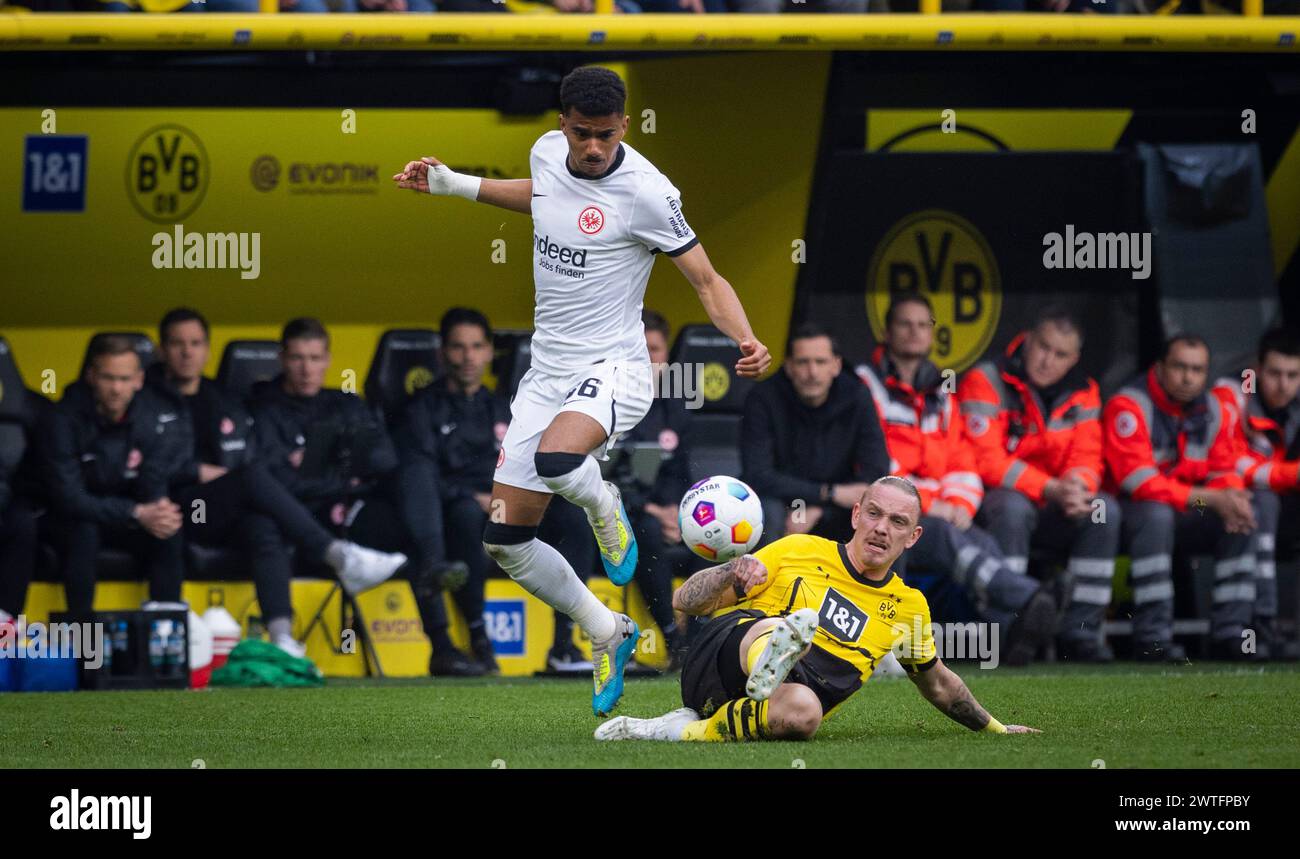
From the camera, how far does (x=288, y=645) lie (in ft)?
28.2

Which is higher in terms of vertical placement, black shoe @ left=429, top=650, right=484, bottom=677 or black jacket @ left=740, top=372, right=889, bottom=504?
black jacket @ left=740, top=372, right=889, bottom=504

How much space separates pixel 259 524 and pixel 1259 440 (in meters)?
4.72

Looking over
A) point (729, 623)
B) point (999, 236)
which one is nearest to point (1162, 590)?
point (999, 236)

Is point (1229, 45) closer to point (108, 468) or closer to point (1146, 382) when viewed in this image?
point (1146, 382)

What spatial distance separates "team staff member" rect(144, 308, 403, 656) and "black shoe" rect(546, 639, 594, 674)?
81 centimetres

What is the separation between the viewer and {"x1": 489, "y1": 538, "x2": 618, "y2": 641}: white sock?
6.42 metres

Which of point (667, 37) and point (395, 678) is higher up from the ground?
point (667, 37)

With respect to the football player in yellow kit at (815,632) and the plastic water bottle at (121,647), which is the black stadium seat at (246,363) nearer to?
the plastic water bottle at (121,647)

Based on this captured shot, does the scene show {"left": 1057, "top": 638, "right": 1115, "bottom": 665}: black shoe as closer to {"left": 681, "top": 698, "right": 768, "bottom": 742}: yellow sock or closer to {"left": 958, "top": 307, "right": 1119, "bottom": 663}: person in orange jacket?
{"left": 958, "top": 307, "right": 1119, "bottom": 663}: person in orange jacket

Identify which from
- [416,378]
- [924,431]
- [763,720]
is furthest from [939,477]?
[763,720]

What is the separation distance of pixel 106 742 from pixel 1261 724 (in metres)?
3.58

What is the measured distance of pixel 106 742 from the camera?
605 cm

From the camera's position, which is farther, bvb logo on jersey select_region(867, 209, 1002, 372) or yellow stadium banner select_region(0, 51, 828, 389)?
bvb logo on jersey select_region(867, 209, 1002, 372)

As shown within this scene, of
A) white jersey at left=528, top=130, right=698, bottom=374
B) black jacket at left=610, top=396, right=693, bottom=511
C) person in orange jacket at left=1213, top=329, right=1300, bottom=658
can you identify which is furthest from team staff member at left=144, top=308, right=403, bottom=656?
person in orange jacket at left=1213, top=329, right=1300, bottom=658
